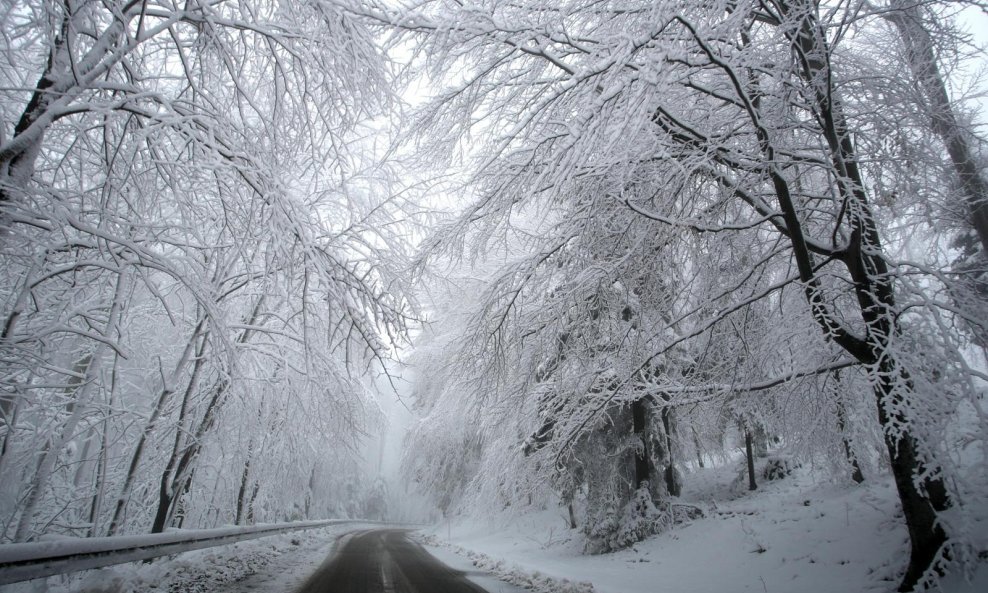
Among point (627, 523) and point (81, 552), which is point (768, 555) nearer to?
point (627, 523)

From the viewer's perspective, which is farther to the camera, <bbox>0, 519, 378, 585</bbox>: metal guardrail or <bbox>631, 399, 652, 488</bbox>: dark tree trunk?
<bbox>631, 399, 652, 488</bbox>: dark tree trunk

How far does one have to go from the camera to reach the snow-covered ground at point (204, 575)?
Result: 4.05 meters

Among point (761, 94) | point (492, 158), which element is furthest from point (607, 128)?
point (761, 94)

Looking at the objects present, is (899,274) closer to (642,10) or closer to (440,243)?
(642,10)

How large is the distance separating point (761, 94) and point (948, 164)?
10.7 feet

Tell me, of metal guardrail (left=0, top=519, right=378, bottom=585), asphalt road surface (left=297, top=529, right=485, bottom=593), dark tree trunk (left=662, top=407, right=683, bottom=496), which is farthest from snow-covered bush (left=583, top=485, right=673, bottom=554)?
metal guardrail (left=0, top=519, right=378, bottom=585)

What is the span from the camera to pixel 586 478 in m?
11.0

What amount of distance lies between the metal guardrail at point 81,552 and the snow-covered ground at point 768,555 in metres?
5.33

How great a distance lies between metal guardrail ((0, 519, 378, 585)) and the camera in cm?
269

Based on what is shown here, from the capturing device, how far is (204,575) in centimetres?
612

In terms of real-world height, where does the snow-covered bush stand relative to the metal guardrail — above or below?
Answer: below

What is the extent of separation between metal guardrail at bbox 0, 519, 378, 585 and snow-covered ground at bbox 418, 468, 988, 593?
17.5ft

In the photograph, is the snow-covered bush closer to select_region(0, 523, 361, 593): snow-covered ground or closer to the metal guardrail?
select_region(0, 523, 361, 593): snow-covered ground

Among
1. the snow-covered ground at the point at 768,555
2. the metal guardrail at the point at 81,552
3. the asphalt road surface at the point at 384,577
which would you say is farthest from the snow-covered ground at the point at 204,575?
the snow-covered ground at the point at 768,555
